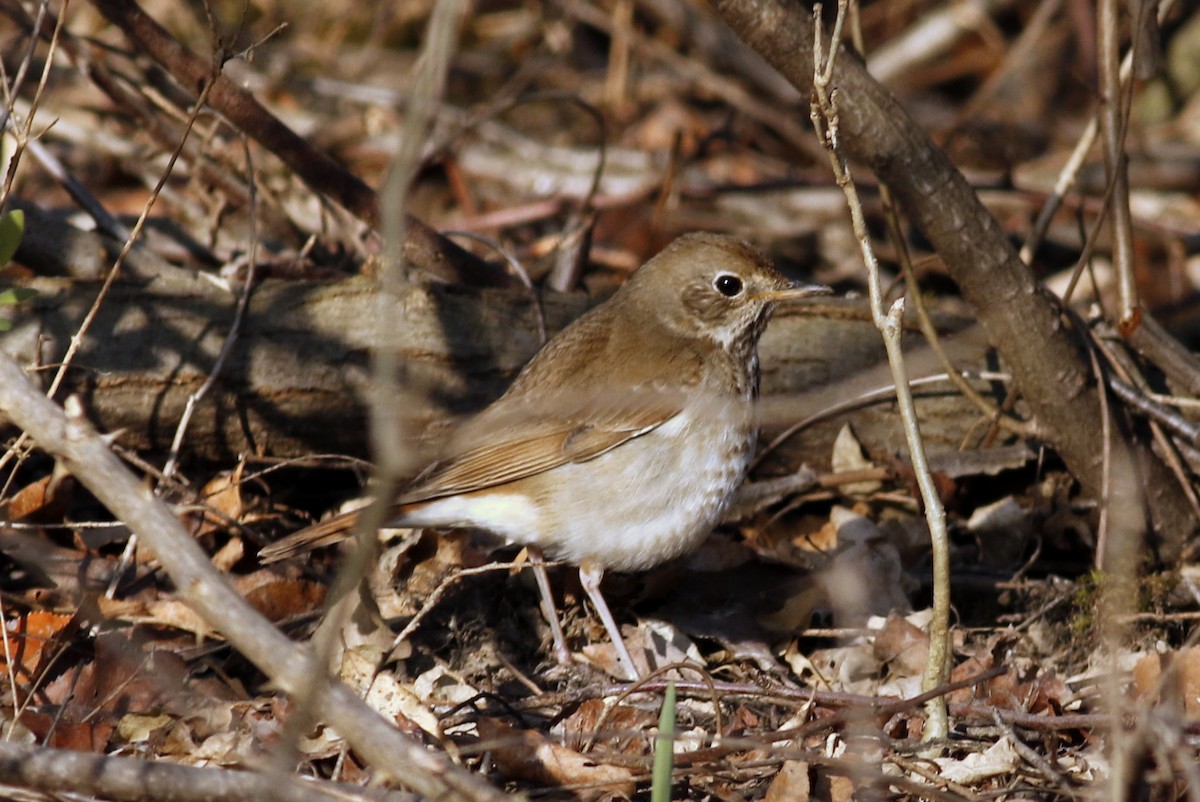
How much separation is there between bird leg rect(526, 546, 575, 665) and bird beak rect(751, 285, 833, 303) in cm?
138

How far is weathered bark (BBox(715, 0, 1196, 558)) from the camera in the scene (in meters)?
4.64

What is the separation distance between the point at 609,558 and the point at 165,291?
2.15 m

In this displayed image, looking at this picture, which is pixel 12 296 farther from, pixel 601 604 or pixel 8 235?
pixel 601 604

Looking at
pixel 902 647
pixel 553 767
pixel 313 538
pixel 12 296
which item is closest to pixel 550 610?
pixel 313 538

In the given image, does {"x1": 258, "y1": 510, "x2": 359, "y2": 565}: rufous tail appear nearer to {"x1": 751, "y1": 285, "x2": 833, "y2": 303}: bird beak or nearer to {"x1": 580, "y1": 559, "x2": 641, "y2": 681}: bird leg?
{"x1": 580, "y1": 559, "x2": 641, "y2": 681}: bird leg

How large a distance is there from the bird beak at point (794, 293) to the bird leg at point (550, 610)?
54.1 inches

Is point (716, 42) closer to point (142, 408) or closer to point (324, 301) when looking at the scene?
point (324, 301)

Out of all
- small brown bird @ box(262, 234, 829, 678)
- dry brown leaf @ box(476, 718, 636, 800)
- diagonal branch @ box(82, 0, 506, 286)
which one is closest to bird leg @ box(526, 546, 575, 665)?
small brown bird @ box(262, 234, 829, 678)

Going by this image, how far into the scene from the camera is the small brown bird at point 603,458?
16.3 feet

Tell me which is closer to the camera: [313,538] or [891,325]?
[891,325]

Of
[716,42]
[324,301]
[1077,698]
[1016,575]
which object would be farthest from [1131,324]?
[716,42]

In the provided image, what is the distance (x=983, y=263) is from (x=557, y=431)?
1.77 metres

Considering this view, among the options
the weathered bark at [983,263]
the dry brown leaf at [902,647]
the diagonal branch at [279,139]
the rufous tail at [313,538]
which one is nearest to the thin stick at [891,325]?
the weathered bark at [983,263]

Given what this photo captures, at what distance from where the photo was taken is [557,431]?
16.7 feet
